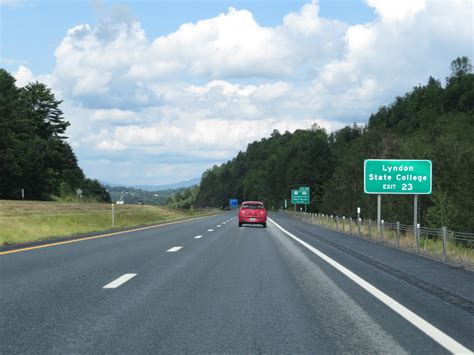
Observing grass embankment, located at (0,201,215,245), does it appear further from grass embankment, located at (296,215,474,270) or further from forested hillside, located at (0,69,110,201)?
forested hillside, located at (0,69,110,201)

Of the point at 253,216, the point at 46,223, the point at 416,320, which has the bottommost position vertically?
the point at 416,320

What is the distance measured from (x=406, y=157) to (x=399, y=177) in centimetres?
1738

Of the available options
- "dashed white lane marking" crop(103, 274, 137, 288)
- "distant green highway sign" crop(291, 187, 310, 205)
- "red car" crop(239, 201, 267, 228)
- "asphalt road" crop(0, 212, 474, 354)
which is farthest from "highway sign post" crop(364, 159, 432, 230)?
"distant green highway sign" crop(291, 187, 310, 205)

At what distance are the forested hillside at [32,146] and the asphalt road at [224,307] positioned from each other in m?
79.7

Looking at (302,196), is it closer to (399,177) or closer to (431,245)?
(399,177)

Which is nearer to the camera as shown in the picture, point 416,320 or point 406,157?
point 416,320

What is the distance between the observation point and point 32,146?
98750 millimetres

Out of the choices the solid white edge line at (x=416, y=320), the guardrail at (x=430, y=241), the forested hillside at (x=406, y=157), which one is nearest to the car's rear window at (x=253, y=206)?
the guardrail at (x=430, y=241)

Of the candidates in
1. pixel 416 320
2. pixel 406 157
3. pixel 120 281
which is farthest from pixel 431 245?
pixel 406 157

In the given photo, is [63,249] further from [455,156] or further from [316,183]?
[316,183]

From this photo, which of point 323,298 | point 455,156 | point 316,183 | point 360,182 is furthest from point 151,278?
point 316,183

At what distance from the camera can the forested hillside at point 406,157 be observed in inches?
1682

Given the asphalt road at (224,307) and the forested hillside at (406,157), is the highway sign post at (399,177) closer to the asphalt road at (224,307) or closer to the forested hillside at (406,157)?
the forested hillside at (406,157)

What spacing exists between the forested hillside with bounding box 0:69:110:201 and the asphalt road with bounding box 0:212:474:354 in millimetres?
79704
